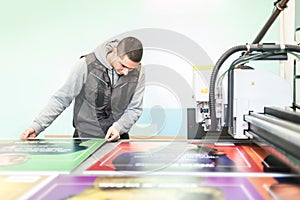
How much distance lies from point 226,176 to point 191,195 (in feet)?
0.57

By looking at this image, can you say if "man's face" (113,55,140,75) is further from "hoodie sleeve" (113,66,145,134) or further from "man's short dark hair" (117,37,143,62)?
"hoodie sleeve" (113,66,145,134)

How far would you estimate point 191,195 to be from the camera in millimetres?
694

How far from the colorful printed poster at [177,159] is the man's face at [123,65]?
61 centimetres

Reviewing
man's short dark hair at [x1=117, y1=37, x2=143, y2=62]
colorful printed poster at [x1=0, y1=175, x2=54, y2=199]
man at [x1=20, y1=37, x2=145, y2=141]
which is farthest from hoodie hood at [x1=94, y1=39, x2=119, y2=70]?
colorful printed poster at [x1=0, y1=175, x2=54, y2=199]

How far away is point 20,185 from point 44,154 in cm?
34

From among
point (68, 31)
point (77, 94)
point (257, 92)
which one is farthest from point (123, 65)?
point (68, 31)

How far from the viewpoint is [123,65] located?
5.96ft

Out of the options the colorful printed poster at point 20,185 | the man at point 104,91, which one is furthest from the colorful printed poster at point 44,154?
the man at point 104,91

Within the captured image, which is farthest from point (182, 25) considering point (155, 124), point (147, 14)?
point (155, 124)

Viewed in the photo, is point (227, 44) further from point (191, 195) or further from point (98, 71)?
point (191, 195)

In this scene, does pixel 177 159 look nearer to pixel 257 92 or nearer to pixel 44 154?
pixel 44 154

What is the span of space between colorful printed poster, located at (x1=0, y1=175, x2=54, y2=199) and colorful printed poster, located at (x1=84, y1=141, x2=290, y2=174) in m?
0.13

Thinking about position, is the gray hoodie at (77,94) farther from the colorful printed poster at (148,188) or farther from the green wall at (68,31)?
the green wall at (68,31)

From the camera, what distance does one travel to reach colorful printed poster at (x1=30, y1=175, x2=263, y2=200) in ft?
2.26
